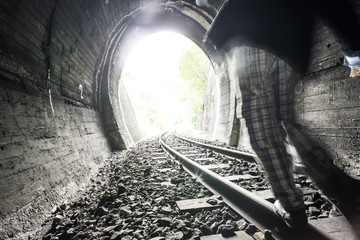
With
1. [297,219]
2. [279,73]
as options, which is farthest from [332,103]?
[297,219]

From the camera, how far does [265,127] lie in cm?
127

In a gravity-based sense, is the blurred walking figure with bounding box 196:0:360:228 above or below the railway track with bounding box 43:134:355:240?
above

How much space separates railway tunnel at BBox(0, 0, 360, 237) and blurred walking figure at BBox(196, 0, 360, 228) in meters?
2.12

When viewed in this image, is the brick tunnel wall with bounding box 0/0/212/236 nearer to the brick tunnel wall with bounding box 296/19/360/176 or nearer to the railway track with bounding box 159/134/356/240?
the railway track with bounding box 159/134/356/240

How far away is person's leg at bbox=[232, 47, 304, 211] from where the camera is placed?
1246 mm

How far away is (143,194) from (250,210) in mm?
1308

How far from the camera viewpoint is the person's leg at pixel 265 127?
4.09ft

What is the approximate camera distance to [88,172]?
4.08m


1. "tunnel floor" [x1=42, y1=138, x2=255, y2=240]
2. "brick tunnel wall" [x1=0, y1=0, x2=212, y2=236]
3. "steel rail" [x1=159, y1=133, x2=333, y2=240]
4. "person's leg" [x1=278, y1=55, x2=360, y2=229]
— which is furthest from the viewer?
"brick tunnel wall" [x1=0, y1=0, x2=212, y2=236]

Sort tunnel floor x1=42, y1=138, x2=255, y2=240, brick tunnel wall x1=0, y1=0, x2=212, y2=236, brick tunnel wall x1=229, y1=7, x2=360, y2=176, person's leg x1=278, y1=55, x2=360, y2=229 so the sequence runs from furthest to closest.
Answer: brick tunnel wall x1=229, y1=7, x2=360, y2=176 < brick tunnel wall x1=0, y1=0, x2=212, y2=236 < tunnel floor x1=42, y1=138, x2=255, y2=240 < person's leg x1=278, y1=55, x2=360, y2=229

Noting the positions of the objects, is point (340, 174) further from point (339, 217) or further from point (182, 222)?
point (182, 222)

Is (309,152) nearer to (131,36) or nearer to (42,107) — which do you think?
(42,107)

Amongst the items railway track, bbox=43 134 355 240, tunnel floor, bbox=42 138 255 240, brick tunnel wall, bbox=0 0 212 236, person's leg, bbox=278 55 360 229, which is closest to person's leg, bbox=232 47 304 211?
person's leg, bbox=278 55 360 229

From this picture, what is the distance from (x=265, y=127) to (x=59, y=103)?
151 inches
